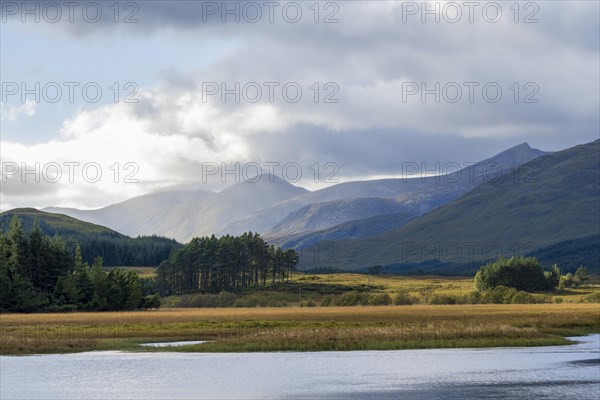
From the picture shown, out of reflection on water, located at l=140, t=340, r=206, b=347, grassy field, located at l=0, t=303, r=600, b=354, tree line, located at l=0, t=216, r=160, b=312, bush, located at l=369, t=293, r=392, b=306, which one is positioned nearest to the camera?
grassy field, located at l=0, t=303, r=600, b=354

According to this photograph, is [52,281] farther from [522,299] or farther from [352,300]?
[522,299]

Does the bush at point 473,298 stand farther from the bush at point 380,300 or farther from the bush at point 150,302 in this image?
the bush at point 150,302

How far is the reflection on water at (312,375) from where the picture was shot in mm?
62656

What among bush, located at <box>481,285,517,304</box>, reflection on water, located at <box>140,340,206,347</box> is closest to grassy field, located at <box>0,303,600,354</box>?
reflection on water, located at <box>140,340,206,347</box>

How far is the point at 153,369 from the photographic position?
75.5 meters

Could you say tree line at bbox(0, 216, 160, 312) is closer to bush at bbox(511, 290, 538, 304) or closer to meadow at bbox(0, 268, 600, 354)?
meadow at bbox(0, 268, 600, 354)

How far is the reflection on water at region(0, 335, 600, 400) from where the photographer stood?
62.7 metres

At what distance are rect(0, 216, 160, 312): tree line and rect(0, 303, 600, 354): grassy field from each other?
63.1 ft

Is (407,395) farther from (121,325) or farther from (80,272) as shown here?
(80,272)

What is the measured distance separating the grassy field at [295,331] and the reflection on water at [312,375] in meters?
4.03

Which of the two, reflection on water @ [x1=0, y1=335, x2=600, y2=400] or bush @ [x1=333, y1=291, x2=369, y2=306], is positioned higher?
bush @ [x1=333, y1=291, x2=369, y2=306]

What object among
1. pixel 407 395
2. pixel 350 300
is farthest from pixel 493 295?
pixel 407 395

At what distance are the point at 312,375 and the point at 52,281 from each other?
103 metres

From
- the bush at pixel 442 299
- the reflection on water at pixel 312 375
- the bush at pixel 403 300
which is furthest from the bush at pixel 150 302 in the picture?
the reflection on water at pixel 312 375
